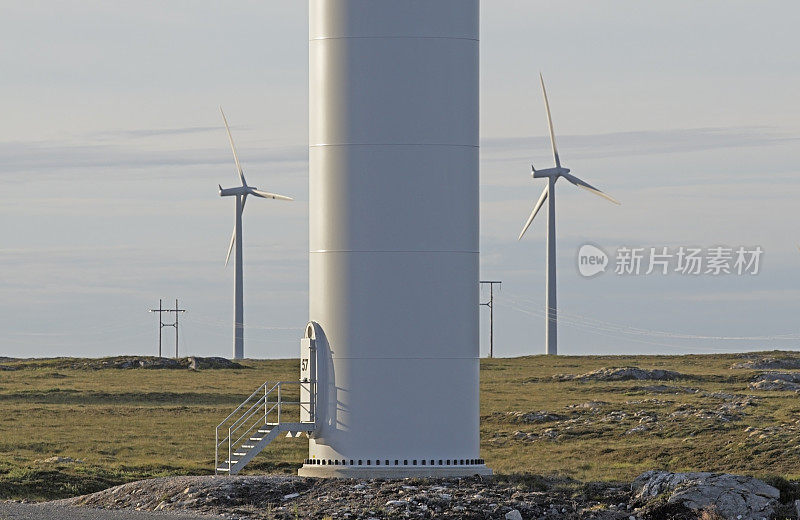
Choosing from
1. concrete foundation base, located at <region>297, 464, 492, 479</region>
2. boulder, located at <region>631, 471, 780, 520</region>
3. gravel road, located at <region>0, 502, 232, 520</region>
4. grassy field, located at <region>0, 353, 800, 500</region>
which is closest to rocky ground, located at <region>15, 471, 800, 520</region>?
boulder, located at <region>631, 471, 780, 520</region>

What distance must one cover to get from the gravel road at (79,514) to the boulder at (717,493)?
9153 mm

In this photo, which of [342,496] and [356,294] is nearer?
[342,496]

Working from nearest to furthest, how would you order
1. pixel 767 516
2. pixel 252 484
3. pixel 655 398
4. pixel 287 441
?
pixel 767 516
pixel 252 484
pixel 287 441
pixel 655 398

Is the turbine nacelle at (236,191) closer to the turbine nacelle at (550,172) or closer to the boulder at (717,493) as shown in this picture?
the turbine nacelle at (550,172)

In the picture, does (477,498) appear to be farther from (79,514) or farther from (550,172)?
(550,172)

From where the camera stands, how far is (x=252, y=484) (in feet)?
97.5

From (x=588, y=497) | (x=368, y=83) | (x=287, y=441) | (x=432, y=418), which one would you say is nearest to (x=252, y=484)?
(x=432, y=418)

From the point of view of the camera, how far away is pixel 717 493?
27.5 m

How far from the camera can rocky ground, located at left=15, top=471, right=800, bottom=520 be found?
2714 cm

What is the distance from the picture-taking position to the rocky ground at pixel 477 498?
89.0 feet

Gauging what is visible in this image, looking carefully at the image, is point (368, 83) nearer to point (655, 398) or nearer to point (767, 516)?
point (767, 516)

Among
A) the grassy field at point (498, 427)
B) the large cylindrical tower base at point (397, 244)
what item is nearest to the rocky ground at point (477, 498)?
the large cylindrical tower base at point (397, 244)

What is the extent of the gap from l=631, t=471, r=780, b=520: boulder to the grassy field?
5742 mm

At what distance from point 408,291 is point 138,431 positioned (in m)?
30.9
